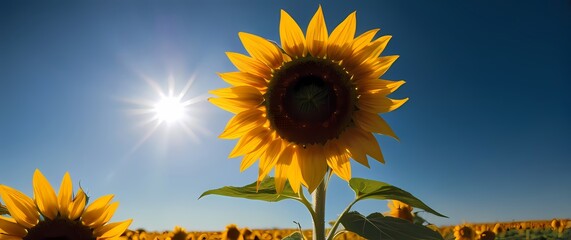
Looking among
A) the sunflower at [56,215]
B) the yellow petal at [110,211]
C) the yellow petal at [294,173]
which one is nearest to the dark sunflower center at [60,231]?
the sunflower at [56,215]

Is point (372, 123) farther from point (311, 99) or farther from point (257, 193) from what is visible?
point (257, 193)

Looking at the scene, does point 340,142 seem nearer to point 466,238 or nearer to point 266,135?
point 266,135

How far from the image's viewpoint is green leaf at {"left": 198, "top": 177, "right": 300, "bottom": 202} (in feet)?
6.97

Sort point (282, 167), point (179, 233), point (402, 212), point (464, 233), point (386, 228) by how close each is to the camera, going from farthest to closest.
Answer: point (179, 233) < point (464, 233) < point (402, 212) < point (282, 167) < point (386, 228)

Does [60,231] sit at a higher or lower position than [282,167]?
lower

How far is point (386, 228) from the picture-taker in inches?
78.4

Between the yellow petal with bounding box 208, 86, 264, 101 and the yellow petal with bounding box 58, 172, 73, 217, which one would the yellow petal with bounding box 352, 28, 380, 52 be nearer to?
the yellow petal with bounding box 208, 86, 264, 101

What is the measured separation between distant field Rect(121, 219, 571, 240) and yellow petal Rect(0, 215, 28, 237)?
50 centimetres

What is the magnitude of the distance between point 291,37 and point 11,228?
1.68 meters

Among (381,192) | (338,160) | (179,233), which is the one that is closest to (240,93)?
(338,160)

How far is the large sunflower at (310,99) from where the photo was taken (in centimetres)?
215

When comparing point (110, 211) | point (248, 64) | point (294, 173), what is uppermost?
point (248, 64)

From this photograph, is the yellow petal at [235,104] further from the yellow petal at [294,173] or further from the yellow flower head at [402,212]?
the yellow flower head at [402,212]

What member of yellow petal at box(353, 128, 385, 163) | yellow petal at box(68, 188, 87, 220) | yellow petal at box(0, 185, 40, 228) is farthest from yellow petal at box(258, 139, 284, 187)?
yellow petal at box(0, 185, 40, 228)
